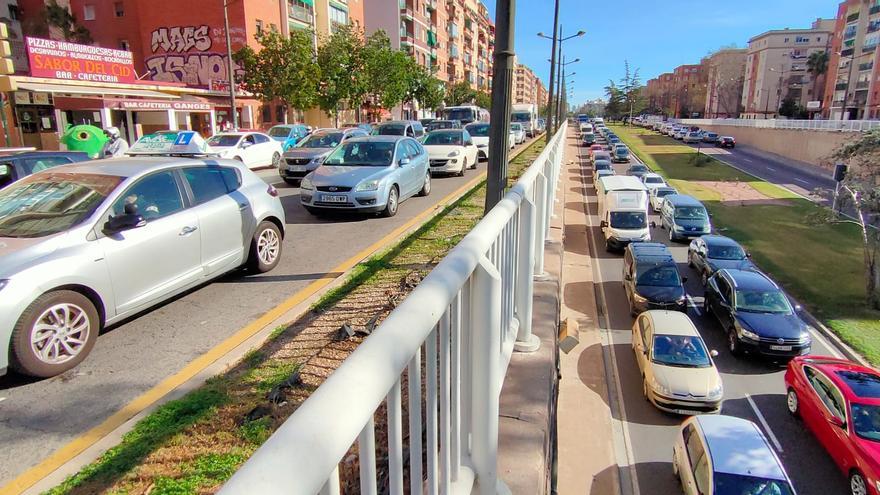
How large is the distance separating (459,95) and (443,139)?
186ft

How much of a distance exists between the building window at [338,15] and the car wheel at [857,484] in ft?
153

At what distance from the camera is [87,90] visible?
984 inches

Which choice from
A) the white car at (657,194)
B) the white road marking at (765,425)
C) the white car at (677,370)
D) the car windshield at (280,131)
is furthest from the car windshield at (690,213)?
the car windshield at (280,131)

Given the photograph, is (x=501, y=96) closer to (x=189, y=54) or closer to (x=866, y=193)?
(x=866, y=193)

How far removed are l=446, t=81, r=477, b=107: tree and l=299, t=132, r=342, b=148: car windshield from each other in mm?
53404

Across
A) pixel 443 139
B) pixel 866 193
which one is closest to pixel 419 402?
pixel 443 139

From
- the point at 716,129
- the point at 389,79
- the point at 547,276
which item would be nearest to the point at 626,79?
the point at 716,129

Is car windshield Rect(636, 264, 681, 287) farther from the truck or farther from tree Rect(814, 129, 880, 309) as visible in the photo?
the truck

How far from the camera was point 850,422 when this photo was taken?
9656mm

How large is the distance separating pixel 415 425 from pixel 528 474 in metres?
1.39

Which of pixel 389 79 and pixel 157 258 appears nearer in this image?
pixel 157 258

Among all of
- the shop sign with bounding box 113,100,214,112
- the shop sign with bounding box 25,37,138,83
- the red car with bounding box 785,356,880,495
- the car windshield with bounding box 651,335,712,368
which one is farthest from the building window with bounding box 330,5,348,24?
the red car with bounding box 785,356,880,495

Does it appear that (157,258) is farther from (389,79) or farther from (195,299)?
(389,79)

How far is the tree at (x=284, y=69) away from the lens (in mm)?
30031
